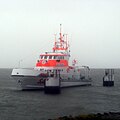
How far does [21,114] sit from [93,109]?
930 centimetres

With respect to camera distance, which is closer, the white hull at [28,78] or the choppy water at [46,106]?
the choppy water at [46,106]

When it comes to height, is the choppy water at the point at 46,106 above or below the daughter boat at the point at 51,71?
below

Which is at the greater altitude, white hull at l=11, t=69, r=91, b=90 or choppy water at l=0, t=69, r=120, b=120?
→ white hull at l=11, t=69, r=91, b=90

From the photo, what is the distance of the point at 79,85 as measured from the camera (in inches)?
2852

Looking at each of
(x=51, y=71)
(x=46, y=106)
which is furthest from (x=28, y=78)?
(x=46, y=106)

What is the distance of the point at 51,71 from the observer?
62.3 m

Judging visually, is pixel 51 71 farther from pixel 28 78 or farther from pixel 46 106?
Answer: pixel 46 106

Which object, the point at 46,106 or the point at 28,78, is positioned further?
the point at 28,78

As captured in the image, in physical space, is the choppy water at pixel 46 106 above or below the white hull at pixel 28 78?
below

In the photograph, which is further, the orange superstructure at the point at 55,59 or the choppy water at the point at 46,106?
the orange superstructure at the point at 55,59

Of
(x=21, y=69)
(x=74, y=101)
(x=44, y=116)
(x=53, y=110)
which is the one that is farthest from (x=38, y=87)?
(x=44, y=116)

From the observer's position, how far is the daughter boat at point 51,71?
187 ft

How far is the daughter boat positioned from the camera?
187 ft

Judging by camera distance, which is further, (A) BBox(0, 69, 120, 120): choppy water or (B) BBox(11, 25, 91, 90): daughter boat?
(B) BBox(11, 25, 91, 90): daughter boat
